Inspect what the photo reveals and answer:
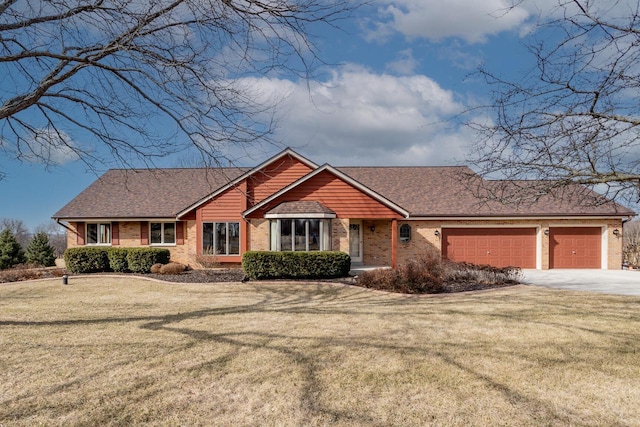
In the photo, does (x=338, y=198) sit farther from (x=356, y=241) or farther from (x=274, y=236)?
(x=356, y=241)

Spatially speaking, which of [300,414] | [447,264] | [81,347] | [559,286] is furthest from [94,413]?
[559,286]

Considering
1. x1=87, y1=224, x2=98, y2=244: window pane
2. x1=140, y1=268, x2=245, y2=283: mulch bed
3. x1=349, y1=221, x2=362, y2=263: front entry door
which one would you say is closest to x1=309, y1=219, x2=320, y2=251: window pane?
x1=140, y1=268, x2=245, y2=283: mulch bed

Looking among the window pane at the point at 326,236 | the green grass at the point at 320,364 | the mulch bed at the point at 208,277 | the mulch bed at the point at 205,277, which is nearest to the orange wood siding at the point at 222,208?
the mulch bed at the point at 205,277

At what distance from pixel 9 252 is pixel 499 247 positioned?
2868cm

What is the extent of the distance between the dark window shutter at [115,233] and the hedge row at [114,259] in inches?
87.4

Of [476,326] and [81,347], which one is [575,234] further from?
[81,347]

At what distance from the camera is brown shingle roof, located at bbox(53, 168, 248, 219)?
22953 millimetres

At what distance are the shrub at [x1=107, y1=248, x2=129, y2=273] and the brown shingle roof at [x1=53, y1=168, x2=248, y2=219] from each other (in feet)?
8.87

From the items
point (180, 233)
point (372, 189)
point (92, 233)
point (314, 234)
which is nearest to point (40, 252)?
point (92, 233)

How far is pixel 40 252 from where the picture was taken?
25875 millimetres

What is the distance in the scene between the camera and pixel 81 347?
22.4ft

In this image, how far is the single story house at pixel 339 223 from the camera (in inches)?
755

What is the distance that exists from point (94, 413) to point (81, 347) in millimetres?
2968

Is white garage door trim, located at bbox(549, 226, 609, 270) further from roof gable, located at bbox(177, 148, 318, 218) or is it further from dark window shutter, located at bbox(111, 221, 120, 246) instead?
dark window shutter, located at bbox(111, 221, 120, 246)
